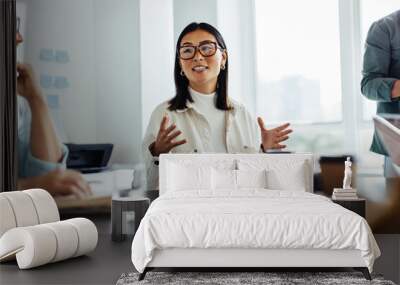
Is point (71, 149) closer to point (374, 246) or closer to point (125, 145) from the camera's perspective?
point (125, 145)

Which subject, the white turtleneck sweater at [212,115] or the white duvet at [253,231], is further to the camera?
the white turtleneck sweater at [212,115]

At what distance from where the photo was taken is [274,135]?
6539mm

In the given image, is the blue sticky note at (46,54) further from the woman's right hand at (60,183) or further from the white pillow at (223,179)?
the white pillow at (223,179)

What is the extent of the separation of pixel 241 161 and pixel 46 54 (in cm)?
257

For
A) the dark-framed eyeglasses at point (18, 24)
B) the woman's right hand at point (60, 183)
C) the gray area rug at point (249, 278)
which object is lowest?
the gray area rug at point (249, 278)

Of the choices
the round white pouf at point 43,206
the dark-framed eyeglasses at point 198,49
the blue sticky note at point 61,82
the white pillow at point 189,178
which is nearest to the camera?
the round white pouf at point 43,206

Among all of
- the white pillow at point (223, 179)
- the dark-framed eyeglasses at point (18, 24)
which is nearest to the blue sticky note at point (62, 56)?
the dark-framed eyeglasses at point (18, 24)

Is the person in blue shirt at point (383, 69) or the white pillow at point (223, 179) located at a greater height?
the person in blue shirt at point (383, 69)

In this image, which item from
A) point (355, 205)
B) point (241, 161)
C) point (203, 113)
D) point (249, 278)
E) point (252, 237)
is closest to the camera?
point (252, 237)

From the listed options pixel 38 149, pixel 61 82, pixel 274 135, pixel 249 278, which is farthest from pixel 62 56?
pixel 249 278

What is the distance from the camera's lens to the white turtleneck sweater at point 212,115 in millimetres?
6539

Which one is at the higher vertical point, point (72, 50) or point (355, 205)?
point (72, 50)

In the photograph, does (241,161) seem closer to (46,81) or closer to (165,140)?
(165,140)

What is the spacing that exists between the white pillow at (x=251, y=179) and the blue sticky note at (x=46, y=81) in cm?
247
